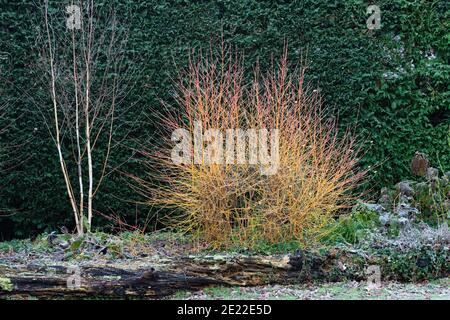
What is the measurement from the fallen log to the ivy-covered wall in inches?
75.0

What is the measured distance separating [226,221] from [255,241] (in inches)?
13.1

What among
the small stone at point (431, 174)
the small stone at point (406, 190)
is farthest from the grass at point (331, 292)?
the small stone at point (431, 174)

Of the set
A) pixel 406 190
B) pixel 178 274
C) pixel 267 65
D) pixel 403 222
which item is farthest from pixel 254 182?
pixel 267 65

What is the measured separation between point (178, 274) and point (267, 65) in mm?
3055

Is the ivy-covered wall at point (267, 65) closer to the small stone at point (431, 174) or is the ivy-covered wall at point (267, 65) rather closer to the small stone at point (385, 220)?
the small stone at point (431, 174)

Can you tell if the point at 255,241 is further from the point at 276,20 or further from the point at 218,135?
the point at 276,20

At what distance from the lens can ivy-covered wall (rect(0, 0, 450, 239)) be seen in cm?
723

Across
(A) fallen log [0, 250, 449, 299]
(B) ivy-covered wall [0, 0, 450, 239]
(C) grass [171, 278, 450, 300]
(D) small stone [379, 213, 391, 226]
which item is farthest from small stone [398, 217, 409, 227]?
(B) ivy-covered wall [0, 0, 450, 239]

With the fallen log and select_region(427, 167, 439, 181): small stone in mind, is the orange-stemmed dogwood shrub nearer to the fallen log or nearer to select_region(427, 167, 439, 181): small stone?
the fallen log

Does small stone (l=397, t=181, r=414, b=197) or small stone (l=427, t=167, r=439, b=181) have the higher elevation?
small stone (l=427, t=167, r=439, b=181)

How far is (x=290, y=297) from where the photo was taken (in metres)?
5.04

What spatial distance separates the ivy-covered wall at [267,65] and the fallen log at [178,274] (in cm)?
191

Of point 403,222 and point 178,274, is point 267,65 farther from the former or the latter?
point 178,274
